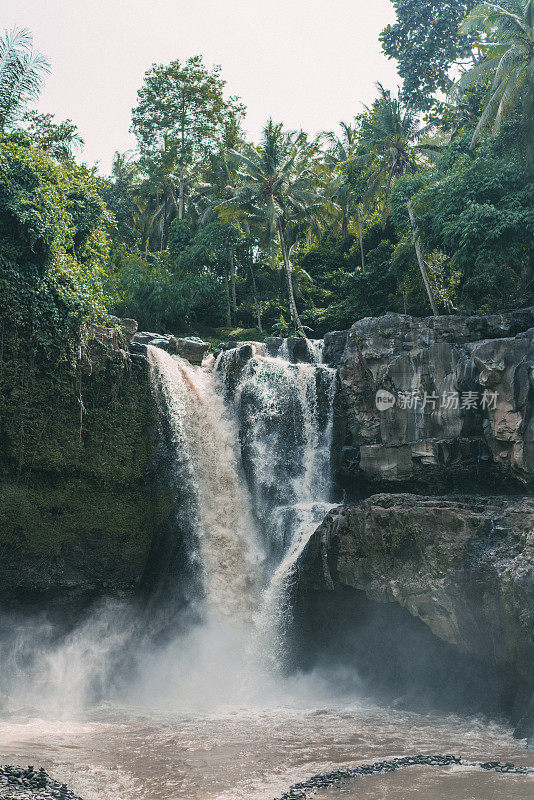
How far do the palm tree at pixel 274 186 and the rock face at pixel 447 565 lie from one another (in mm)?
17032

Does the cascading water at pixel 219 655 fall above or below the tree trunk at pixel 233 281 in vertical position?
below

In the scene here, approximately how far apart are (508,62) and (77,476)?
18.3 metres

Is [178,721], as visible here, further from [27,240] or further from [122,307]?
[122,307]

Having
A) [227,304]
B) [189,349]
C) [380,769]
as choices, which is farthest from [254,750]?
[227,304]

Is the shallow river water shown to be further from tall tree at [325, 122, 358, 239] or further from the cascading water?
tall tree at [325, 122, 358, 239]

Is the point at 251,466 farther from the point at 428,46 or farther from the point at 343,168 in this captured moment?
the point at 428,46

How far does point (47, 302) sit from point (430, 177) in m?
15.3

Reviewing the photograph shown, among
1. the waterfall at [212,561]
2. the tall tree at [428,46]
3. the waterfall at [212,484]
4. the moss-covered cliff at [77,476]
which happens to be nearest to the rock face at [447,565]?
the waterfall at [212,561]

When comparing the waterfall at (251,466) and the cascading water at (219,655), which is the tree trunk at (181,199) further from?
the waterfall at (251,466)

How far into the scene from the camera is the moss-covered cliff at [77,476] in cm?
1605

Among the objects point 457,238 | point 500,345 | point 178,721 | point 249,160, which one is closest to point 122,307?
point 249,160

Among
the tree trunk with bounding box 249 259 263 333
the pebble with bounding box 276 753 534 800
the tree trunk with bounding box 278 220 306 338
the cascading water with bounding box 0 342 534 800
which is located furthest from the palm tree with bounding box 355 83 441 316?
the pebble with bounding box 276 753 534 800

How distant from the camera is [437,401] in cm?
1831

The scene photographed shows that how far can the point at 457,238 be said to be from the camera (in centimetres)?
2253
